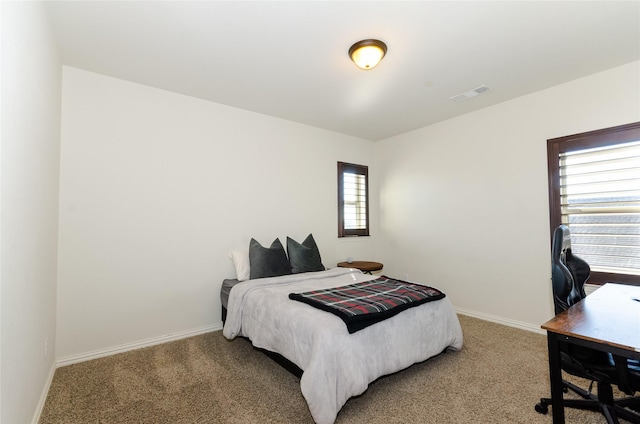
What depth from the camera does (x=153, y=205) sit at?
3184 mm

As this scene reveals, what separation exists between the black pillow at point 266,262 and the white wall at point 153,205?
32 cm

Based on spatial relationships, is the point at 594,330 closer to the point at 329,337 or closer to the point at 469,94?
the point at 329,337

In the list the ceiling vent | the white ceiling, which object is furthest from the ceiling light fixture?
the ceiling vent

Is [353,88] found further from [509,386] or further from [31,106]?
[509,386]

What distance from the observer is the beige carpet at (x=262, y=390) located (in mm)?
1956

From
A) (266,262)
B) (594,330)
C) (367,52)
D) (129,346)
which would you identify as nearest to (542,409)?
(594,330)

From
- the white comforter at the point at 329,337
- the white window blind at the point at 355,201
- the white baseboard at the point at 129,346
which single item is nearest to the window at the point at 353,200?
the white window blind at the point at 355,201

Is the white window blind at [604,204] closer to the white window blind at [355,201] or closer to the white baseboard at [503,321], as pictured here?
the white baseboard at [503,321]

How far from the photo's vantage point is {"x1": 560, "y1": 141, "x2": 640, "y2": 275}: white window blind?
2832 millimetres

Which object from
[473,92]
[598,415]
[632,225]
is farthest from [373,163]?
[598,415]

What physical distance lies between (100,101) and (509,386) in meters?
4.35

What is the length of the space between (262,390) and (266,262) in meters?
1.47

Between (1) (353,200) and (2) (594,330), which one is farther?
(1) (353,200)

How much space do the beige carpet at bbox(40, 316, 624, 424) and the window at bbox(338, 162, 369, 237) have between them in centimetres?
250
